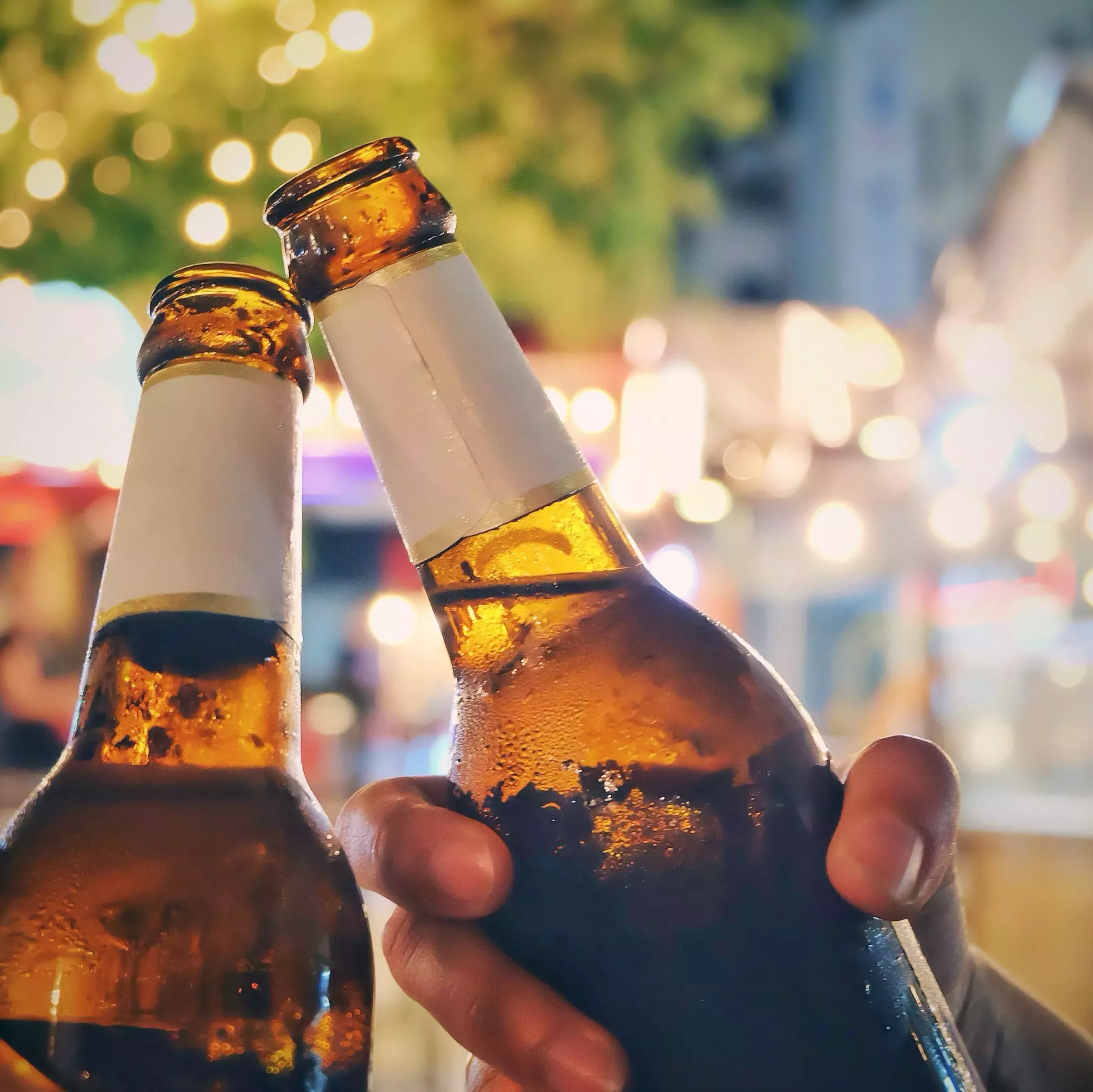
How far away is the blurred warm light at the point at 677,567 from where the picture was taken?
9.65 feet

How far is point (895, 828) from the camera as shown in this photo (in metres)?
0.47

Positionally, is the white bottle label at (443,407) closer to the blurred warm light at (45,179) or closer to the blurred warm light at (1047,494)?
the blurred warm light at (45,179)

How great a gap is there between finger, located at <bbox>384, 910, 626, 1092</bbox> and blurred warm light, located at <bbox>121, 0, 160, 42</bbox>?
1.91 m

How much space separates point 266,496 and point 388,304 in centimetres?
11

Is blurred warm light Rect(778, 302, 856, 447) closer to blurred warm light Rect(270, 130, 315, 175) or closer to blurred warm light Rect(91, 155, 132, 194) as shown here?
blurred warm light Rect(270, 130, 315, 175)

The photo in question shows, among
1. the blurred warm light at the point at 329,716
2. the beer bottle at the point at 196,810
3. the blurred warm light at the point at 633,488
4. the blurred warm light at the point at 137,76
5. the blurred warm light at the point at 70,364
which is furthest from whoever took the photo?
the blurred warm light at the point at 329,716

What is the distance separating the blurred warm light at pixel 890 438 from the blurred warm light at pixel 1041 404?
0.82 ft

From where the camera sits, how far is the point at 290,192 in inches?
21.8

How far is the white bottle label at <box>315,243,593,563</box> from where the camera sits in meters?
0.48

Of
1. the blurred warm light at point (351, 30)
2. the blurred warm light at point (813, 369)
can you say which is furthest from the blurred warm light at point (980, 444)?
the blurred warm light at point (351, 30)

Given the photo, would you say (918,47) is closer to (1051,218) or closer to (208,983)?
(1051,218)

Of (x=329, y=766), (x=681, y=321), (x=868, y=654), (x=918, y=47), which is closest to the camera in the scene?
(x=681, y=321)

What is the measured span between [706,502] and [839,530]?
40cm

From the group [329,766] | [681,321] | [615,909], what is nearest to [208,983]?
[615,909]
